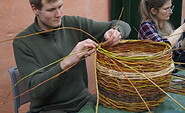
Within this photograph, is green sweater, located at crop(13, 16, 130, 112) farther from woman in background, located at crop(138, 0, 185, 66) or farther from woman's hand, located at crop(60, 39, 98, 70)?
woman in background, located at crop(138, 0, 185, 66)

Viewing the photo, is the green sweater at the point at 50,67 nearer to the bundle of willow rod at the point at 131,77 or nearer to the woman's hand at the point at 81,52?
the woman's hand at the point at 81,52

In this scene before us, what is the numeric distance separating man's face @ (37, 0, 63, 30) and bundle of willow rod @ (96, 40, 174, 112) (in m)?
0.35

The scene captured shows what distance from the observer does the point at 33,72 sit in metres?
0.94

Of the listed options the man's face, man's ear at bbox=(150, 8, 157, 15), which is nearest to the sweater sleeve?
the man's face

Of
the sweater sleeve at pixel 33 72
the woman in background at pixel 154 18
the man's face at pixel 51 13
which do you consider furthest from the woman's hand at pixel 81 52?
the woman in background at pixel 154 18

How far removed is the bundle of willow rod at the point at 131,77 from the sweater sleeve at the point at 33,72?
0.65 feet

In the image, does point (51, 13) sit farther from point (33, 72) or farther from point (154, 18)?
point (154, 18)

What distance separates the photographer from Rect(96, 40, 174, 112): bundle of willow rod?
784mm

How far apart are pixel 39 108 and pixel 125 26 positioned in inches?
23.7

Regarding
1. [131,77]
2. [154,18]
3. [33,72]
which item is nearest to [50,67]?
[33,72]

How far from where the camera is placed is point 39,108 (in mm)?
1122

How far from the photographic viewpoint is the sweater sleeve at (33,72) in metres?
0.95

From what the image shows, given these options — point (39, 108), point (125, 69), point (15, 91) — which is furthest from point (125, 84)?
point (15, 91)

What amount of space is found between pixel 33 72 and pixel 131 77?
392mm
